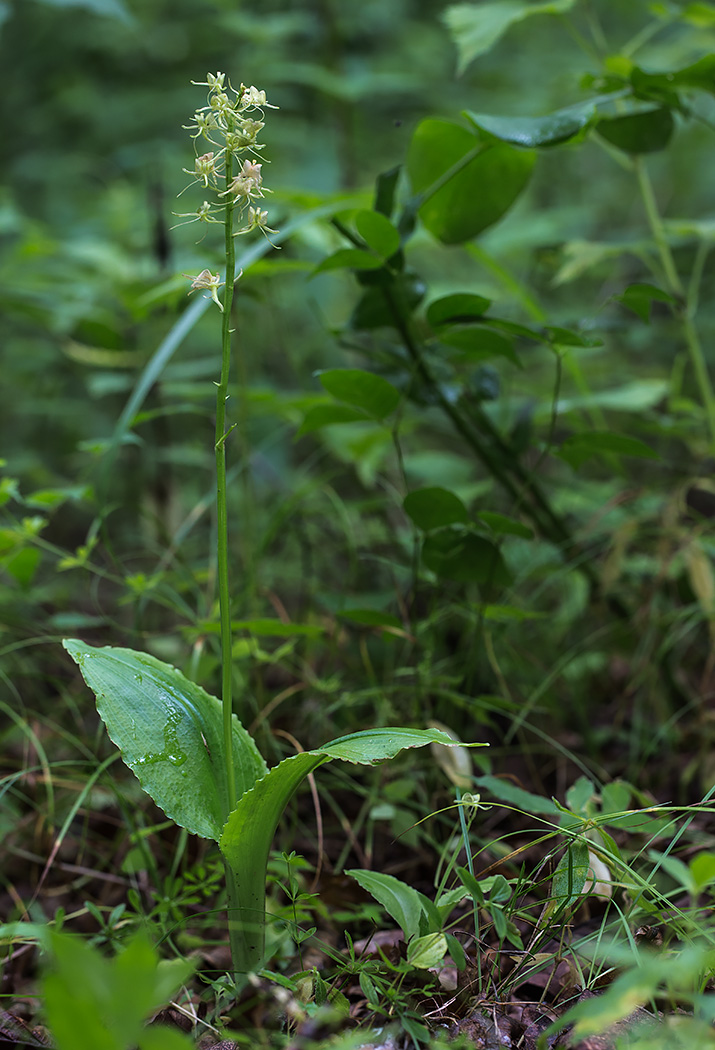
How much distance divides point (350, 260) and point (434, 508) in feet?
1.12

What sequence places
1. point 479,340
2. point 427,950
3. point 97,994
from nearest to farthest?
point 97,994 < point 427,950 < point 479,340

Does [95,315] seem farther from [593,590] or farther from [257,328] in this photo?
[593,590]

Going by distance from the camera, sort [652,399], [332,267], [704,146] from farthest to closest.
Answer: [704,146]
[652,399]
[332,267]

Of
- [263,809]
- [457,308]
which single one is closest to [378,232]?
[457,308]

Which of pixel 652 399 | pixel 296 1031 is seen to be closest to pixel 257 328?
pixel 652 399

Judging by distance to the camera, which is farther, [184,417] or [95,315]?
[184,417]

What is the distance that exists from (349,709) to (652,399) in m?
0.83

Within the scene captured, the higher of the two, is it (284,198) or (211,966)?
(284,198)

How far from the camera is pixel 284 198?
145cm

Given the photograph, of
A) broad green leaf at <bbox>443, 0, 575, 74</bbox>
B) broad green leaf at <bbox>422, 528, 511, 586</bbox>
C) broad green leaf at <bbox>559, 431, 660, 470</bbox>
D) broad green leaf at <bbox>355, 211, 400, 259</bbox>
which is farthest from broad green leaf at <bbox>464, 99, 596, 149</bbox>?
broad green leaf at <bbox>422, 528, 511, 586</bbox>

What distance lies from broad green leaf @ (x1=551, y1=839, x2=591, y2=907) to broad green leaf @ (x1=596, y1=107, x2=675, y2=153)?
3.26ft

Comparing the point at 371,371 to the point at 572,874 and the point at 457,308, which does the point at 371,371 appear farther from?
the point at 572,874

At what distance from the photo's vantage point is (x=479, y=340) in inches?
40.7

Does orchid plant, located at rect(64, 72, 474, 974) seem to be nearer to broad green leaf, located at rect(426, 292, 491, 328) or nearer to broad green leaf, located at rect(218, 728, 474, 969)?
broad green leaf, located at rect(218, 728, 474, 969)
